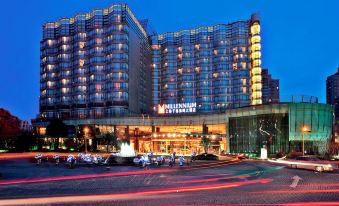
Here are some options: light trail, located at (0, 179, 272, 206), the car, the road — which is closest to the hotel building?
the car

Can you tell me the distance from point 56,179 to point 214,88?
115452mm

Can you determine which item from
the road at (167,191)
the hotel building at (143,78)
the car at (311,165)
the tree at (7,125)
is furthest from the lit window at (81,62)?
the road at (167,191)

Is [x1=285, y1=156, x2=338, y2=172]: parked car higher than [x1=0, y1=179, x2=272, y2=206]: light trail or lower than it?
lower

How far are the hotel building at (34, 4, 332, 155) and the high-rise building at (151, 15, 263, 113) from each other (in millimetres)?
367

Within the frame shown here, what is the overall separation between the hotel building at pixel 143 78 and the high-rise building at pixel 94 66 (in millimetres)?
348

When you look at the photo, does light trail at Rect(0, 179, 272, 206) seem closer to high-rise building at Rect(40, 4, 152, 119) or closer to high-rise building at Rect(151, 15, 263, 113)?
high-rise building at Rect(40, 4, 152, 119)

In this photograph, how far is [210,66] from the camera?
5645 inches

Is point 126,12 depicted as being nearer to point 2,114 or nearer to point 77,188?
point 2,114

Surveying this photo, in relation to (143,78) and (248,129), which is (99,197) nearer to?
(248,129)

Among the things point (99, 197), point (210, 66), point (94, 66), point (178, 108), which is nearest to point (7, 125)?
point (94, 66)

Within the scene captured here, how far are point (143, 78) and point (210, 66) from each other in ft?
86.7

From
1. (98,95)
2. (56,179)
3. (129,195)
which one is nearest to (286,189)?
(129,195)

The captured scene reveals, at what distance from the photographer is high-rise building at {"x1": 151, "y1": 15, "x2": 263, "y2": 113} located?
443 ft

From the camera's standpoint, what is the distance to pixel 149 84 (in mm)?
150625
